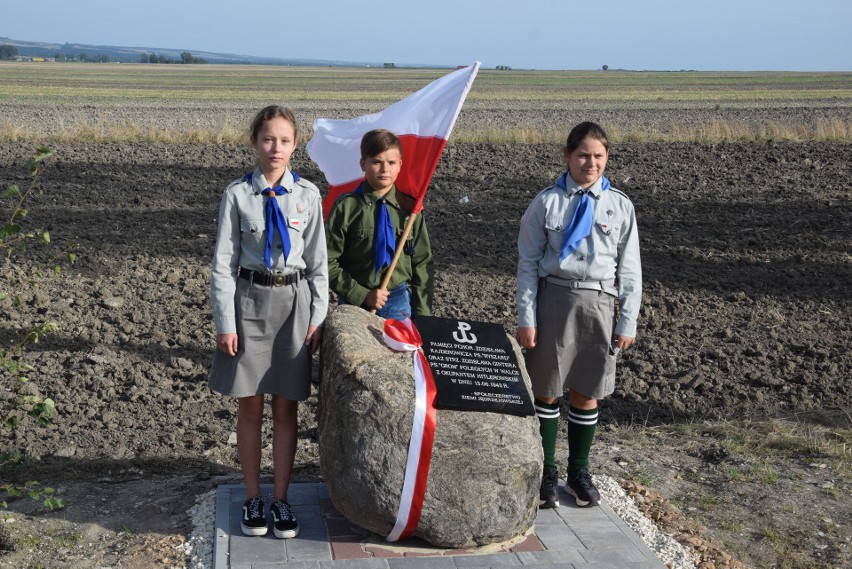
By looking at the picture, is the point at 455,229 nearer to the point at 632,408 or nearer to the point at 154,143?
the point at 632,408

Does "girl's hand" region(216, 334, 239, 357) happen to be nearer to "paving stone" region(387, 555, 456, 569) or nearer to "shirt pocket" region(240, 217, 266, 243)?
"shirt pocket" region(240, 217, 266, 243)

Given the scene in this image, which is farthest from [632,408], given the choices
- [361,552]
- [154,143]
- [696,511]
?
[154,143]

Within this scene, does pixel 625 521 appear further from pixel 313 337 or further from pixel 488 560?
pixel 313 337

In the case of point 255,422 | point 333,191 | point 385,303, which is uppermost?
point 333,191

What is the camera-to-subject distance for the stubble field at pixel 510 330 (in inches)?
196

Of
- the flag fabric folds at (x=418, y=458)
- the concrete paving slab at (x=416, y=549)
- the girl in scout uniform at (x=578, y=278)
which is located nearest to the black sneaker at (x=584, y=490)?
the girl in scout uniform at (x=578, y=278)

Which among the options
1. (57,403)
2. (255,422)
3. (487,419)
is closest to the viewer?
(487,419)

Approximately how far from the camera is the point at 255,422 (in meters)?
4.50

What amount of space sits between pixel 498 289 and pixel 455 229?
2.75 metres

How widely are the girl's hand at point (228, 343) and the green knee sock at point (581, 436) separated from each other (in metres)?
1.69

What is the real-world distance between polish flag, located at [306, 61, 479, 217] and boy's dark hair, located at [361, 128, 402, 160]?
1.46 feet

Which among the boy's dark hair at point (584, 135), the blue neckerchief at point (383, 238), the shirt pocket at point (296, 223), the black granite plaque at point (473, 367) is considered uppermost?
the boy's dark hair at point (584, 135)

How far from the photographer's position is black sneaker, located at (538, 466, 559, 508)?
186 inches

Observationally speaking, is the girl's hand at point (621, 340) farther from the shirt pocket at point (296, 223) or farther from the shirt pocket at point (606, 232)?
the shirt pocket at point (296, 223)
